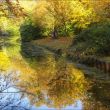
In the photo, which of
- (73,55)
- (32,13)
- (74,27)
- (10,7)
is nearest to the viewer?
(10,7)

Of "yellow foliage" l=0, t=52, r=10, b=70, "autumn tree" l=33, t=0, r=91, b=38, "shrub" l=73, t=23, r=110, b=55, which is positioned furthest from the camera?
"autumn tree" l=33, t=0, r=91, b=38

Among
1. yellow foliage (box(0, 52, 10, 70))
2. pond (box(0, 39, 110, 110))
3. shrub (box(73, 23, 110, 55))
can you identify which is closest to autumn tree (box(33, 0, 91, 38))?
yellow foliage (box(0, 52, 10, 70))

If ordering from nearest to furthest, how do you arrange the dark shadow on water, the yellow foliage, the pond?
the pond < the dark shadow on water < the yellow foliage

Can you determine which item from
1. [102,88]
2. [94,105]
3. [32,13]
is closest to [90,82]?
[102,88]

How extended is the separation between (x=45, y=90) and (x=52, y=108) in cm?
502

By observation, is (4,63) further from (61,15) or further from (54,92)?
(61,15)

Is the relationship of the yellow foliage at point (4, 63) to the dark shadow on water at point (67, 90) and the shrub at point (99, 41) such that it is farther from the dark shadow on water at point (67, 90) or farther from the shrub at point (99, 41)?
the shrub at point (99, 41)

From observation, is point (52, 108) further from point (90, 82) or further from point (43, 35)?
point (43, 35)

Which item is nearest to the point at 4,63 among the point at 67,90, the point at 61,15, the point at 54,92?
the point at 67,90

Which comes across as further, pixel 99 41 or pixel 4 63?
pixel 4 63

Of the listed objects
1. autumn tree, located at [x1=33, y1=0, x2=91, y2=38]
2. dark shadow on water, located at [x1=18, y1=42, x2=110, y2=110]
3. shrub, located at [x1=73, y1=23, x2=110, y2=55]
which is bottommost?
autumn tree, located at [x1=33, y1=0, x2=91, y2=38]

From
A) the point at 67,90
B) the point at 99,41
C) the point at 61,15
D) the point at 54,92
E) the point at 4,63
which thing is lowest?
the point at 61,15

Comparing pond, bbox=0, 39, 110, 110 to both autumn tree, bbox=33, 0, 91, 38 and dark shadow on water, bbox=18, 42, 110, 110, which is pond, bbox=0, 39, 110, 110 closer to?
dark shadow on water, bbox=18, 42, 110, 110

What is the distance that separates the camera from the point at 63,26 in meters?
71.0
